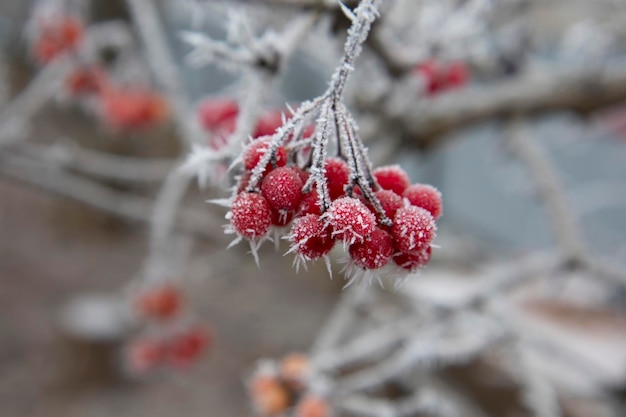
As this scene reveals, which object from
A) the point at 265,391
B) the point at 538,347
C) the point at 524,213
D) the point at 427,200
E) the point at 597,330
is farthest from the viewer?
the point at 524,213

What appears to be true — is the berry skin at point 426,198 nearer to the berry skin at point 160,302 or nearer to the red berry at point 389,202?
the red berry at point 389,202

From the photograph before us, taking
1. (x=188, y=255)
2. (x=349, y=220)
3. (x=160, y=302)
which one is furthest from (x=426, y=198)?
(x=188, y=255)

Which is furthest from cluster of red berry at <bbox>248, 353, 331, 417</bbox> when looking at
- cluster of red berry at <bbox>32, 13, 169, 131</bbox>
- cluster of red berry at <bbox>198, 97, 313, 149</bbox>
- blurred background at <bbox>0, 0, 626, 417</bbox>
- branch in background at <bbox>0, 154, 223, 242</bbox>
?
blurred background at <bbox>0, 0, 626, 417</bbox>

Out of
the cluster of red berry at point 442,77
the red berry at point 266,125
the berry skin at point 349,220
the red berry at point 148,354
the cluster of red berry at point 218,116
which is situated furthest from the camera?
the red berry at point 148,354

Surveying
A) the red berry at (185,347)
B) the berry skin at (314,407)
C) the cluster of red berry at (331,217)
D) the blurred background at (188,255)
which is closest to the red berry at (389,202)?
the cluster of red berry at (331,217)

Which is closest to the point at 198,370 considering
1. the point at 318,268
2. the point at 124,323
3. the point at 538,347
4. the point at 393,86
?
the point at 124,323

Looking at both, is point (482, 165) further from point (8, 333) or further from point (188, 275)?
point (8, 333)
